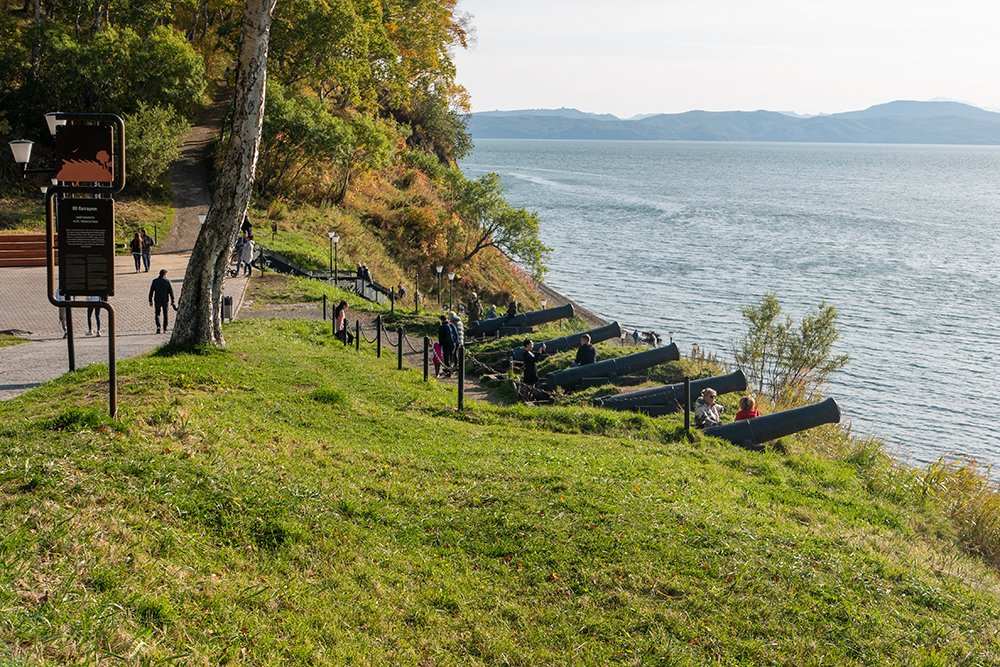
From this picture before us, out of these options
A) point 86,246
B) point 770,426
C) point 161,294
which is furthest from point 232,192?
point 770,426

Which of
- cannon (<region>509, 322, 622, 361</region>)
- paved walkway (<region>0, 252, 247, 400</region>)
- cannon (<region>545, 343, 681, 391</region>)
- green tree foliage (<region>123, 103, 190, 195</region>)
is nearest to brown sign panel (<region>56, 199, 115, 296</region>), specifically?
paved walkway (<region>0, 252, 247, 400</region>)

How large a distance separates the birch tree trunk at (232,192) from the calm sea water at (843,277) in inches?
714

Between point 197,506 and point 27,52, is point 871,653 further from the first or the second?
point 27,52

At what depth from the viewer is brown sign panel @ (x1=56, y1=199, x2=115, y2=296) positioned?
748 centimetres

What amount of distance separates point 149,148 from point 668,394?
2718 cm

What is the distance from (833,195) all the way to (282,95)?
356ft

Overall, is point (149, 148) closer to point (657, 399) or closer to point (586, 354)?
point (586, 354)

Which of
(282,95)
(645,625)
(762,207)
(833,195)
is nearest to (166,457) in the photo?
(645,625)

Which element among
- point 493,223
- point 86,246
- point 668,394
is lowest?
point 668,394

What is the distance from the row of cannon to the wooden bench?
1836 cm

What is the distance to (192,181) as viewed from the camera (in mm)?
38000

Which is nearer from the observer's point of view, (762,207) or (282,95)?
(282,95)

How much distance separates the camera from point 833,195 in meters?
122

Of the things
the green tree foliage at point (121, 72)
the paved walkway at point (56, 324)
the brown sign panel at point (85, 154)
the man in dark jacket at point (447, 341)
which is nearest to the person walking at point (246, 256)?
the paved walkway at point (56, 324)
